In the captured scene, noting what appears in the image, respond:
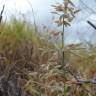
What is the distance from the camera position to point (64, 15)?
6.93 ft

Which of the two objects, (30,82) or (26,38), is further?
(26,38)

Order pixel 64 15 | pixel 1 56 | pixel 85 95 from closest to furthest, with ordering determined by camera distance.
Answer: pixel 64 15 < pixel 85 95 < pixel 1 56

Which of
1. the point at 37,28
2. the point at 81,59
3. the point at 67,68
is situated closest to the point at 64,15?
the point at 67,68

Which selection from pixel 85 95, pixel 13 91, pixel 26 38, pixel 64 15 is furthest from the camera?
pixel 26 38

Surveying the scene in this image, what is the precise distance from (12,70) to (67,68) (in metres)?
1.75

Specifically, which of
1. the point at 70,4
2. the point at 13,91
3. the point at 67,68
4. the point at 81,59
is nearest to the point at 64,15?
the point at 70,4

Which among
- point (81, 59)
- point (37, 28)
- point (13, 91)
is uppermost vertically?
point (37, 28)

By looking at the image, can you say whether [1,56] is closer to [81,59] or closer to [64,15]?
[81,59]

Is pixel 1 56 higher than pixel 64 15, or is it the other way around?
pixel 64 15

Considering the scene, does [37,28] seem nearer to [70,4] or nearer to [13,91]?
[13,91]

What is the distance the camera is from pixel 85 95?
3170mm

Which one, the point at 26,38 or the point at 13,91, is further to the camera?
the point at 26,38

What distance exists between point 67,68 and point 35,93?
4.15ft

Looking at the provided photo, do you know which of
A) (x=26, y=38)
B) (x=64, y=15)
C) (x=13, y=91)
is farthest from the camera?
(x=26, y=38)
